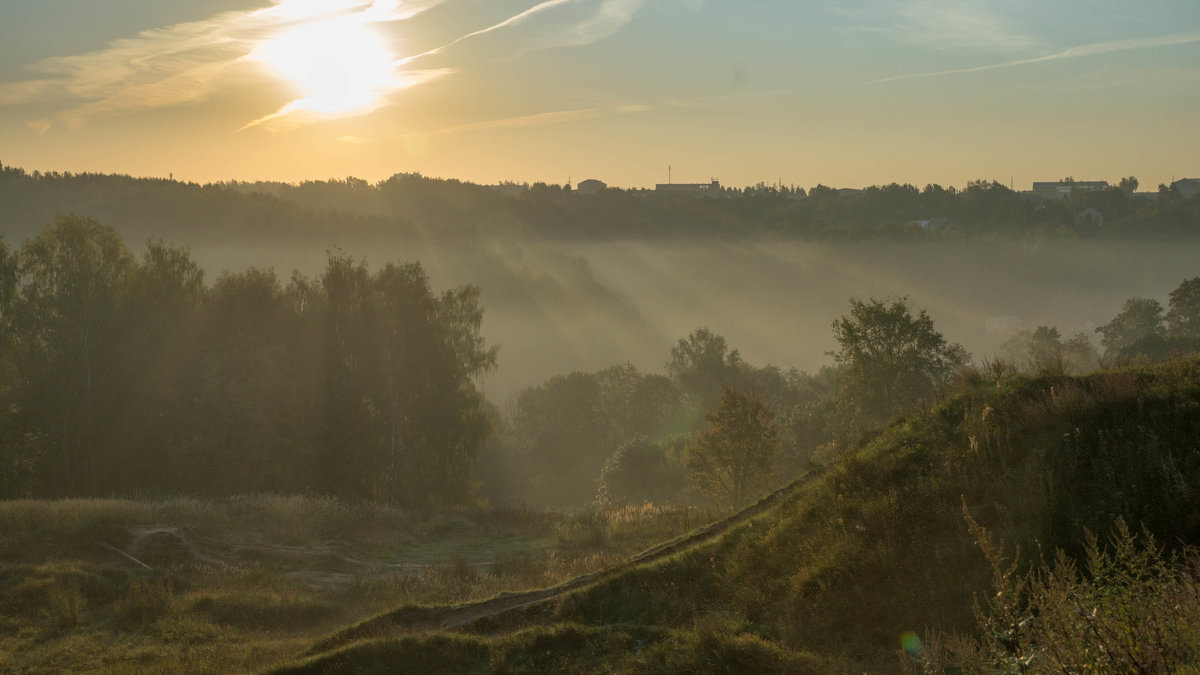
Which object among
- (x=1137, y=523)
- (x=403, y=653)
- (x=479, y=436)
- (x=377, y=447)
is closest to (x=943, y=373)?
(x=479, y=436)

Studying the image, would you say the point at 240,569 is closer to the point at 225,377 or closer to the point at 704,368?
the point at 225,377

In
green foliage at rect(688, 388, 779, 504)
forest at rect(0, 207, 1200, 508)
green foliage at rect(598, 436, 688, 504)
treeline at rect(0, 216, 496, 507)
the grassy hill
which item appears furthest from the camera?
green foliage at rect(598, 436, 688, 504)

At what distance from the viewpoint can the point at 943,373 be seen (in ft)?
135

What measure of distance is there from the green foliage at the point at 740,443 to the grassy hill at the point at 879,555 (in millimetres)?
21181

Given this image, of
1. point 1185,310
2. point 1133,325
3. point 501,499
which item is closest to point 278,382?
point 501,499

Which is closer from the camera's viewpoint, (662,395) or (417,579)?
(417,579)

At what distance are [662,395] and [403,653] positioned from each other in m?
75.0

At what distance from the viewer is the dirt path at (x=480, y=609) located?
13.6 meters

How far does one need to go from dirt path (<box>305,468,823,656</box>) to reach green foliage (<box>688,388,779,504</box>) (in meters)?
20.1

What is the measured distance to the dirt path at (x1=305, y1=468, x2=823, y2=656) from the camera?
44.6 feet

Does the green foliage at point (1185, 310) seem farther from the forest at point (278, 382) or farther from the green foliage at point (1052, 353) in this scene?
the forest at point (278, 382)

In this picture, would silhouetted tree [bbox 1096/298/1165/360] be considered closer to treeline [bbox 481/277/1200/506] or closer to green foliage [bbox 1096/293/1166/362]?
green foliage [bbox 1096/293/1166/362]

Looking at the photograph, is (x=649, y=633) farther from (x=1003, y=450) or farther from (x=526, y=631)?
(x=1003, y=450)

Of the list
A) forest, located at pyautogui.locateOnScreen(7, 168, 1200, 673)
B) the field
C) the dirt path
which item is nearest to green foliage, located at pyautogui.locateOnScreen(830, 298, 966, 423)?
forest, located at pyautogui.locateOnScreen(7, 168, 1200, 673)
